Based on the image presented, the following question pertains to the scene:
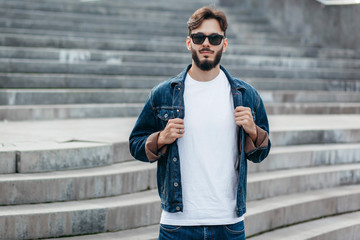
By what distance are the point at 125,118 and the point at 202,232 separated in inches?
205

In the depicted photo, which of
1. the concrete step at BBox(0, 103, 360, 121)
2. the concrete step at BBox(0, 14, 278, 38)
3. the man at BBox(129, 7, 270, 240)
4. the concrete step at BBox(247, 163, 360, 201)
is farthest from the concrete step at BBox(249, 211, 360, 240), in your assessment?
the concrete step at BBox(0, 14, 278, 38)

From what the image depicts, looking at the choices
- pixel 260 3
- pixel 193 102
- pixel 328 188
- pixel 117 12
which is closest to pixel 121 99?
pixel 328 188

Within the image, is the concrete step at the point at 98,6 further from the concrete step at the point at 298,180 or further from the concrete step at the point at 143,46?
the concrete step at the point at 298,180

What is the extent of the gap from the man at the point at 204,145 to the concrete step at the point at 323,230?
240cm

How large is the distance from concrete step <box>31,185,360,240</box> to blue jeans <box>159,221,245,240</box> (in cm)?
172

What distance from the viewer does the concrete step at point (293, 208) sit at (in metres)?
5.00

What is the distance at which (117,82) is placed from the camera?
8.83 meters

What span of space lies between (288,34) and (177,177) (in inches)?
446

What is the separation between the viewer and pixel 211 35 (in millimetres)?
2748

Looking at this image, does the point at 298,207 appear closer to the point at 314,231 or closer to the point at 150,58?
the point at 314,231

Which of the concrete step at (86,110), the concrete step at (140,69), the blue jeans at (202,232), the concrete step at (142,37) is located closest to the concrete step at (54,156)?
the concrete step at (86,110)

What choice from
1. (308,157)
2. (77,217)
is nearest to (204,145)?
(77,217)

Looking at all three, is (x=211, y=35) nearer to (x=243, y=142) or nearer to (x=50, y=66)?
(x=243, y=142)

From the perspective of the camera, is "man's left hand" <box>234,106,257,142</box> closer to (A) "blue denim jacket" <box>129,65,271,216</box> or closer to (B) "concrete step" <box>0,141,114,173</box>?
(A) "blue denim jacket" <box>129,65,271,216</box>
